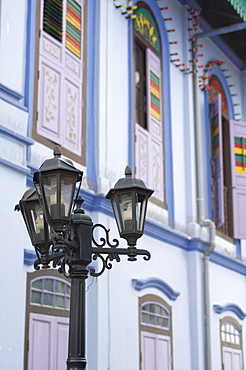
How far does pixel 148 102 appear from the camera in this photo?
32.1ft

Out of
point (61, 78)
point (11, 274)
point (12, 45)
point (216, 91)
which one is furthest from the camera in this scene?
point (216, 91)

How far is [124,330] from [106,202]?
4.70 feet

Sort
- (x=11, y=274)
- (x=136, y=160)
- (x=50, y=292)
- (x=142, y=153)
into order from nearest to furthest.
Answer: (x=11, y=274), (x=50, y=292), (x=136, y=160), (x=142, y=153)

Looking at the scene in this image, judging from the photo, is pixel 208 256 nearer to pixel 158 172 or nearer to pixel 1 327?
pixel 158 172

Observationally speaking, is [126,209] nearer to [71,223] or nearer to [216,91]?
[71,223]

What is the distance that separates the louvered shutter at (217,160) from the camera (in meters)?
11.0

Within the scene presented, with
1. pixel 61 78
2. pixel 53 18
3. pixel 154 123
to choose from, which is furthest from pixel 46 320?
pixel 154 123

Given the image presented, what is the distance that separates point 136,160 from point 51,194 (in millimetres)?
4966

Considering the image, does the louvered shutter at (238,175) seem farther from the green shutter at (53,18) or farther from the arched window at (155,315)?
the green shutter at (53,18)

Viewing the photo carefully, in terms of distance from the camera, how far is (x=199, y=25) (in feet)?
36.9

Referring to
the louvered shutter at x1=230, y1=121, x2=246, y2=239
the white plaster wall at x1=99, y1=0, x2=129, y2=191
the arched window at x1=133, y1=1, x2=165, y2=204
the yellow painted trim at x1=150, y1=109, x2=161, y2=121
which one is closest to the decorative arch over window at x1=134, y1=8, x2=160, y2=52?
Answer: the arched window at x1=133, y1=1, x2=165, y2=204

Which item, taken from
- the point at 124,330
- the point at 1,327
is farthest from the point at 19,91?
the point at 124,330

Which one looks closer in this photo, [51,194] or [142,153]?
[51,194]

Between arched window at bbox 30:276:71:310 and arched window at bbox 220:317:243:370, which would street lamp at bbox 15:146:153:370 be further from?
arched window at bbox 220:317:243:370
